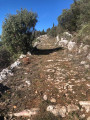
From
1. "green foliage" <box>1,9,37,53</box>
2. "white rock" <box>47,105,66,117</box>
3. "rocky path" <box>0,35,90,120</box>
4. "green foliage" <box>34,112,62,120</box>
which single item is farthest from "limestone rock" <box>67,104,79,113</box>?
"green foliage" <box>1,9,37,53</box>

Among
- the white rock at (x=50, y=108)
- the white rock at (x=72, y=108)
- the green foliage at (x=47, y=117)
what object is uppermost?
the white rock at (x=50, y=108)

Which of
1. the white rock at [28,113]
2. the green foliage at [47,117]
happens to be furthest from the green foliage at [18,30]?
the green foliage at [47,117]

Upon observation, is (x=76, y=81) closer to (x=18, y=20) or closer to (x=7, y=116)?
(x=7, y=116)

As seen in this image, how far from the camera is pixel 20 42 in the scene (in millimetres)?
8531

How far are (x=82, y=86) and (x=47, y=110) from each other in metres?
1.74

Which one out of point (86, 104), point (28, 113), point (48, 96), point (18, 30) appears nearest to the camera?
point (28, 113)

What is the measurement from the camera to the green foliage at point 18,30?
8.34m

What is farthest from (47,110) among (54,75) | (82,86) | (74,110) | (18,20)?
(18,20)

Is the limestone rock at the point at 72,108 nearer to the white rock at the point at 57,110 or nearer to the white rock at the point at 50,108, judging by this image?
the white rock at the point at 57,110

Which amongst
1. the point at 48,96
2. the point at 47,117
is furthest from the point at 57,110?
the point at 48,96

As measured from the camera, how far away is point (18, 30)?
8.42 metres

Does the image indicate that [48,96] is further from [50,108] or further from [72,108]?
[72,108]

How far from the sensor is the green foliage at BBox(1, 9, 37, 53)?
834 cm

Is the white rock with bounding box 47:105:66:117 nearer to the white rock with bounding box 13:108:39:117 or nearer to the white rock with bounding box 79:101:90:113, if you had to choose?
the white rock with bounding box 13:108:39:117
